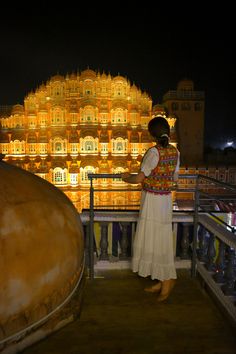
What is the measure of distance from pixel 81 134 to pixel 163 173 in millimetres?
17584

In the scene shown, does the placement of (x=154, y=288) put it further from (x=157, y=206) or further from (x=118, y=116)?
(x=118, y=116)

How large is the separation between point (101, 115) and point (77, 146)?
259 centimetres

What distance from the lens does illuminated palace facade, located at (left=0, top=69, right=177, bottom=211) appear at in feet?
62.2

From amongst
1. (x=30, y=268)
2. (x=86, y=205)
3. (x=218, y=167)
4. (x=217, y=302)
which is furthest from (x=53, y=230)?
(x=218, y=167)

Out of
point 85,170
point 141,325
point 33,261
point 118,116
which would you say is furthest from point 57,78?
point 33,261

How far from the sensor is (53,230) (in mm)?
1283

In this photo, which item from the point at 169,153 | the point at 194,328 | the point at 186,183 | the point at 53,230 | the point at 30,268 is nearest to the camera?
the point at 30,268

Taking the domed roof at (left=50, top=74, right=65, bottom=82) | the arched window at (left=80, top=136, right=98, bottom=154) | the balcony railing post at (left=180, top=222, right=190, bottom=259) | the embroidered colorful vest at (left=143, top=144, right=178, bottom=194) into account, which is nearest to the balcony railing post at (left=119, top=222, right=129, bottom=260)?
the balcony railing post at (left=180, top=222, right=190, bottom=259)

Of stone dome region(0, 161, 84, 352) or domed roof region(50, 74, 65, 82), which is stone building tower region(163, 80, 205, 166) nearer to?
Result: domed roof region(50, 74, 65, 82)

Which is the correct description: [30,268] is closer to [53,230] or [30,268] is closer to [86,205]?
[53,230]

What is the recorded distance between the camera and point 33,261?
45.6 inches

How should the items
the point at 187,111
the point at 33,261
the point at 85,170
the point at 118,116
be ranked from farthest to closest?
the point at 187,111, the point at 118,116, the point at 85,170, the point at 33,261

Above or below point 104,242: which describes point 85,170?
above

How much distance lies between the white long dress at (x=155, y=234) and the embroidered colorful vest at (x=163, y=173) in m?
0.04
